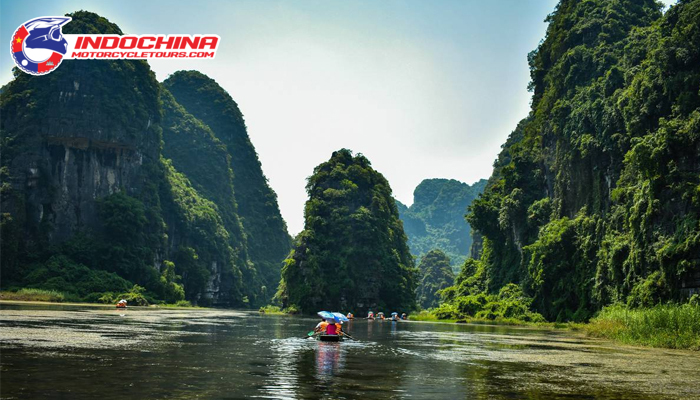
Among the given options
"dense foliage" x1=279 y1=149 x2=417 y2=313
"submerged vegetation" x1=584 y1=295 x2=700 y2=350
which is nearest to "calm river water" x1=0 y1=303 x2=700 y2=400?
"submerged vegetation" x1=584 y1=295 x2=700 y2=350

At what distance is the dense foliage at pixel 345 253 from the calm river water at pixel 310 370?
65129mm

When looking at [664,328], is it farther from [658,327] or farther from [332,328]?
[332,328]

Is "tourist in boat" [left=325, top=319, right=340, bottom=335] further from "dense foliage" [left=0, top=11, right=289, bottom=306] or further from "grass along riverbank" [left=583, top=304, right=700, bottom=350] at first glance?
"dense foliage" [left=0, top=11, right=289, bottom=306]

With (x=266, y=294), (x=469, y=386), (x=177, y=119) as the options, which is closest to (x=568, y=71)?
(x=469, y=386)

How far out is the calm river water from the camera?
1348 centimetres

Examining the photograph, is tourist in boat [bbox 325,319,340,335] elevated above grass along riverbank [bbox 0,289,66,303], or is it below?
below

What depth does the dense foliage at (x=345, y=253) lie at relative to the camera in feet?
303

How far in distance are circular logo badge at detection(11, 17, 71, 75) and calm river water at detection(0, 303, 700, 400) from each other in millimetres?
42052

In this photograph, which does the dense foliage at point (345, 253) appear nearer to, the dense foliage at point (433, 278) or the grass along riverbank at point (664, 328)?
the grass along riverbank at point (664, 328)

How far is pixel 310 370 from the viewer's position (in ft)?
59.3

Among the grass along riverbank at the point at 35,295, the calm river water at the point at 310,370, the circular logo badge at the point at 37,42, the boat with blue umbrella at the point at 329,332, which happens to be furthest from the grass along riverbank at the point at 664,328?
the grass along riverbank at the point at 35,295

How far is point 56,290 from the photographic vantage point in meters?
84.4

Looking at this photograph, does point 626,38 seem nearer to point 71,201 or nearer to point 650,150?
point 650,150

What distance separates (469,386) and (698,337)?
57.0 ft
